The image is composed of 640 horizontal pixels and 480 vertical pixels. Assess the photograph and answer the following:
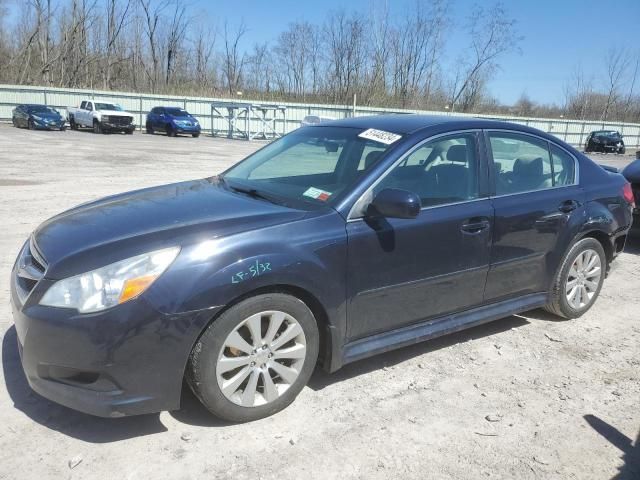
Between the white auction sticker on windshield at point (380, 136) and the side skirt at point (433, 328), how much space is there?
1.24 meters

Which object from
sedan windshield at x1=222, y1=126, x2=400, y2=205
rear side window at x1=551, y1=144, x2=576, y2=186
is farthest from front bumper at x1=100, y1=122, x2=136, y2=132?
rear side window at x1=551, y1=144, x2=576, y2=186

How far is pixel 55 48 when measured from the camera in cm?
5131

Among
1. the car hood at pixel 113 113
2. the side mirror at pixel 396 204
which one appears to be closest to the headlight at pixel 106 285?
the side mirror at pixel 396 204

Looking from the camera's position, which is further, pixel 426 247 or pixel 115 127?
pixel 115 127

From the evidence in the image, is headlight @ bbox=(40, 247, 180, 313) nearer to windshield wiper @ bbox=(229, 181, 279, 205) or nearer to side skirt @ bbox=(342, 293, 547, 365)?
windshield wiper @ bbox=(229, 181, 279, 205)

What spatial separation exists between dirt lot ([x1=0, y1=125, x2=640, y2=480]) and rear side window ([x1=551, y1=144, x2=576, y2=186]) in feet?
4.09

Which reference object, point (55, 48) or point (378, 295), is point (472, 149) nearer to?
point (378, 295)

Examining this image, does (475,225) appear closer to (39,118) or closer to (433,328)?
(433,328)

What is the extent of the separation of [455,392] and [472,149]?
169 cm

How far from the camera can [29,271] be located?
9.32 ft

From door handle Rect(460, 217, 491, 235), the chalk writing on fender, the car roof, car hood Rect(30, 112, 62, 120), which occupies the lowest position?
car hood Rect(30, 112, 62, 120)

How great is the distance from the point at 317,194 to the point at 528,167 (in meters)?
1.89

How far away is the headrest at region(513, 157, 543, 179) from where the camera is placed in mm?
4141

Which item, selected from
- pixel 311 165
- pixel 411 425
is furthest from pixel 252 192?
pixel 411 425
